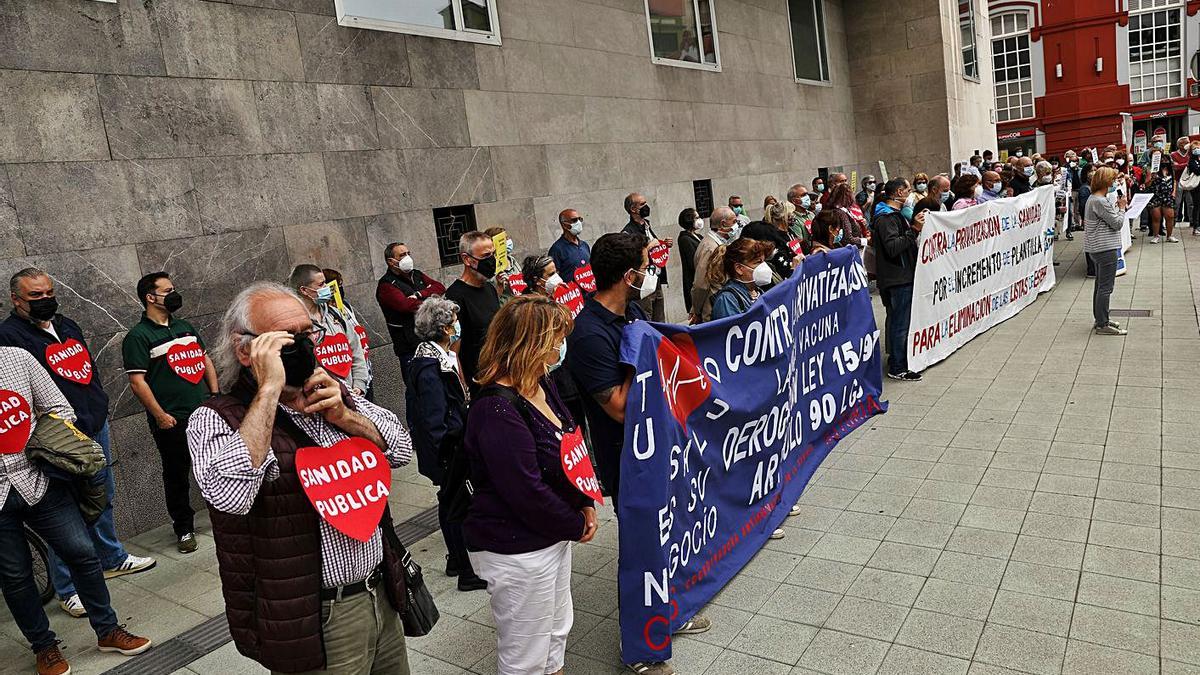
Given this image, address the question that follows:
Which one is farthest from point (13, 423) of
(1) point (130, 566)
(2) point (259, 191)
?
(2) point (259, 191)

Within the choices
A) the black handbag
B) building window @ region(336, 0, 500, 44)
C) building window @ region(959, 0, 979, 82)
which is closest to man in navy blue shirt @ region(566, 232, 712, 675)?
the black handbag

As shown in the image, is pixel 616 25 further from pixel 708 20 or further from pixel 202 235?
pixel 202 235

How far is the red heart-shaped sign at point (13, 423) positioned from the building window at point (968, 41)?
20906 millimetres

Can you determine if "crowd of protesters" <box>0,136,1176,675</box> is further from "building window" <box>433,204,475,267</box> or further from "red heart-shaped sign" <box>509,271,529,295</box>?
"building window" <box>433,204,475,267</box>

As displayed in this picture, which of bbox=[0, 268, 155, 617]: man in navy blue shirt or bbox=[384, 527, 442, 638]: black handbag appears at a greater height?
bbox=[0, 268, 155, 617]: man in navy blue shirt

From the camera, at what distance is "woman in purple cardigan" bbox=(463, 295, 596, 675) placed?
283cm

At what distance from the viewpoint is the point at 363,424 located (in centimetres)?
250

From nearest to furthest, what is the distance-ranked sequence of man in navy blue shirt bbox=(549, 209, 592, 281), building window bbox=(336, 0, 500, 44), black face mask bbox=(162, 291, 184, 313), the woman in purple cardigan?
the woman in purple cardigan → black face mask bbox=(162, 291, 184, 313) → building window bbox=(336, 0, 500, 44) → man in navy blue shirt bbox=(549, 209, 592, 281)

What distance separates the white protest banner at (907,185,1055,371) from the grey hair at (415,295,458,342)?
5.32 m

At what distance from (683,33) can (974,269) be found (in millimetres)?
6156

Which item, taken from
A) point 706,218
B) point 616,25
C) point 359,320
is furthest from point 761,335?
point 706,218

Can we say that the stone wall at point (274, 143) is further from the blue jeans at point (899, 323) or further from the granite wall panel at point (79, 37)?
the blue jeans at point (899, 323)

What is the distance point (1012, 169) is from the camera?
523 inches

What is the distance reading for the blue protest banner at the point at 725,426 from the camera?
3451 mm
